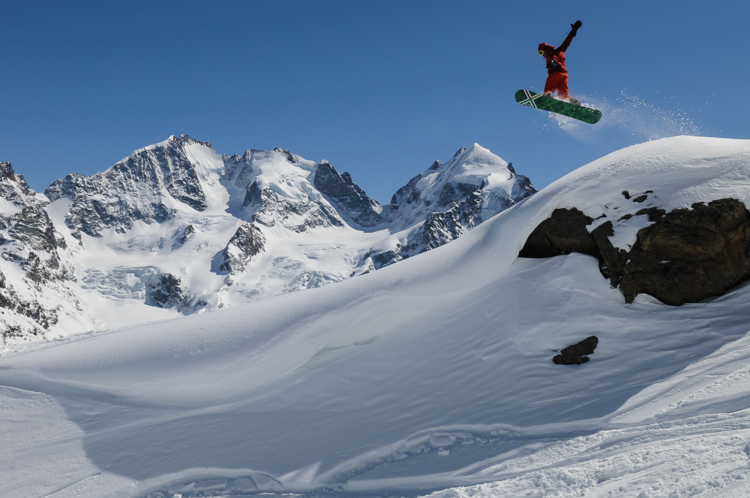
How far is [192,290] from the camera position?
156 m

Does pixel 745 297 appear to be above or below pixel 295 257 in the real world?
below

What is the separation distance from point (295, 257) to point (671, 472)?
175m

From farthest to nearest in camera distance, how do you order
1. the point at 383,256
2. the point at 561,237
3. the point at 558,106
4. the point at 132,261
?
the point at 383,256 → the point at 132,261 → the point at 558,106 → the point at 561,237

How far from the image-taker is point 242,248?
561ft

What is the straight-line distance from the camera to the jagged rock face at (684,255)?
29.5ft

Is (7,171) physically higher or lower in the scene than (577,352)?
higher

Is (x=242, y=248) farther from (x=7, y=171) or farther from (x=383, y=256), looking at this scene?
(x=7, y=171)

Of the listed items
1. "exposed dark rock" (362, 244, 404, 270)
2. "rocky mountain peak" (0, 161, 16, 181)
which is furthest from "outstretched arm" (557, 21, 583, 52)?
"rocky mountain peak" (0, 161, 16, 181)

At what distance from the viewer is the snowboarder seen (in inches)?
472

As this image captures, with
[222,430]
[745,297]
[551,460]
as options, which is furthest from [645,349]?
[222,430]

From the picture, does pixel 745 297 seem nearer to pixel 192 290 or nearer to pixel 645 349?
pixel 645 349

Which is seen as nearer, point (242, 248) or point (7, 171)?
point (7, 171)

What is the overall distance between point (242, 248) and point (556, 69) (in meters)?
168

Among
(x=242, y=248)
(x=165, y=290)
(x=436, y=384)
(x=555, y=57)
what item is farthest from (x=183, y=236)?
(x=436, y=384)
